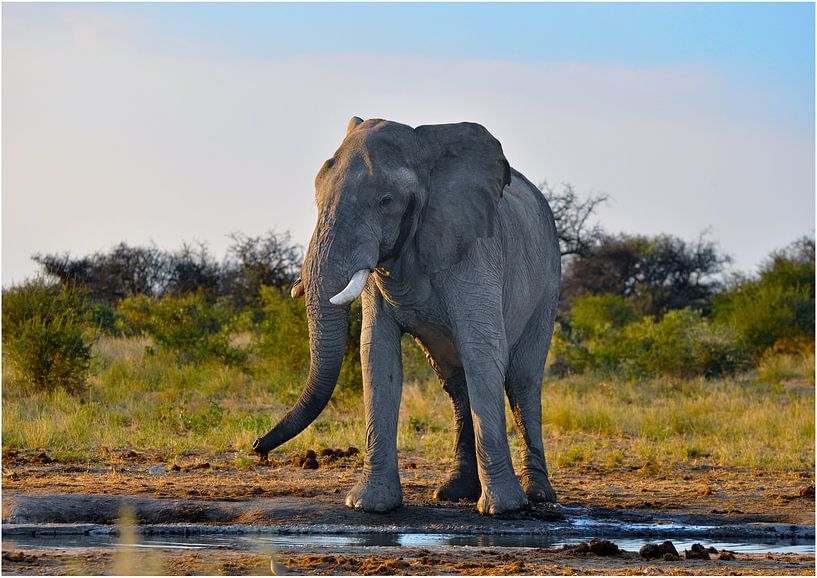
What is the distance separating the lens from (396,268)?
302 inches

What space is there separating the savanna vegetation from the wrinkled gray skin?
3.27 m

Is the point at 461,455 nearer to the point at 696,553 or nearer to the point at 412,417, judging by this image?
the point at 696,553

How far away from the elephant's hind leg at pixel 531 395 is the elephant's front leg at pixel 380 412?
1246 mm

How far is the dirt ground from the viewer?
629cm

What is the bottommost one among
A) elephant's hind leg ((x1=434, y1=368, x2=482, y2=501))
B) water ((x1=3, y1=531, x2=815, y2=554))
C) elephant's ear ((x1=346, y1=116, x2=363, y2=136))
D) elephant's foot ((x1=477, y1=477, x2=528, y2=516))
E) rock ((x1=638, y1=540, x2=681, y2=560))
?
rock ((x1=638, y1=540, x2=681, y2=560))

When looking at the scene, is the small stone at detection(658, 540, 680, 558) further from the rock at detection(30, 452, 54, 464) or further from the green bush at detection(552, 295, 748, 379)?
the green bush at detection(552, 295, 748, 379)

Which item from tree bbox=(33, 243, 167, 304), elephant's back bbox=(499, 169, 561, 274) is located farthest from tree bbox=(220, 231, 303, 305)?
elephant's back bbox=(499, 169, 561, 274)

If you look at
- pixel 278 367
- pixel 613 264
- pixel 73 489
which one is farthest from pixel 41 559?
pixel 613 264

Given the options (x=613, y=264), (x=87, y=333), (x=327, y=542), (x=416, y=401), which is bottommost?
(x=327, y=542)

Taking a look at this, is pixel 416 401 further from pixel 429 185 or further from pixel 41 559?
pixel 41 559

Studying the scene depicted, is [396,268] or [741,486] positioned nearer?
[396,268]

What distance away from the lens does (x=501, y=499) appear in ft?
25.5

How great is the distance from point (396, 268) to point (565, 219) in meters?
26.6

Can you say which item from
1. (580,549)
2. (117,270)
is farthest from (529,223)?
(117,270)
